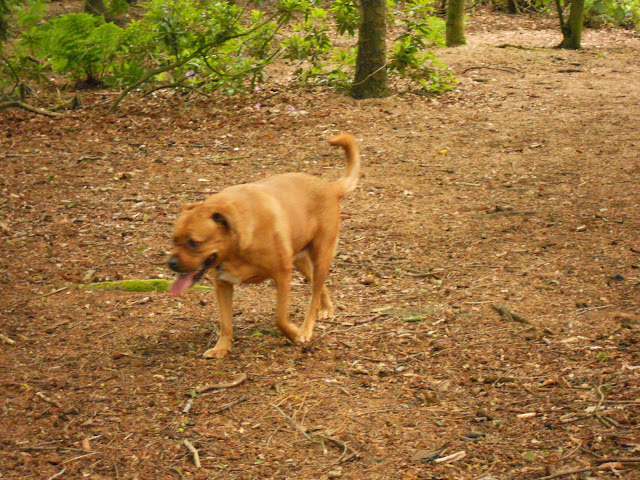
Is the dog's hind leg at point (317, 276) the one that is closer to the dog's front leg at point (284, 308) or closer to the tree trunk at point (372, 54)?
the dog's front leg at point (284, 308)

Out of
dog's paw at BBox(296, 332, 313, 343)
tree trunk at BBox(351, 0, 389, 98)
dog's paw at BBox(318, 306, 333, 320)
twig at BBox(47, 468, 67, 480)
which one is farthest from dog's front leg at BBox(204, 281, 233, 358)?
tree trunk at BBox(351, 0, 389, 98)

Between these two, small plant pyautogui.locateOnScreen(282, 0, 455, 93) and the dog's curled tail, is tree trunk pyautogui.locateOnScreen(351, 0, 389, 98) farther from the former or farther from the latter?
the dog's curled tail

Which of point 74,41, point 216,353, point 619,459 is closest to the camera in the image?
point 619,459

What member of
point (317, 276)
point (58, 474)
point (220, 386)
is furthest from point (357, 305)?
point (58, 474)

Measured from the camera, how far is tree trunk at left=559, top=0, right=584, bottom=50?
46.6ft

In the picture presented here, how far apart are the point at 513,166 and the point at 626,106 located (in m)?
2.99

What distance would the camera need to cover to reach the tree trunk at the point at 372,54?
10.5 m

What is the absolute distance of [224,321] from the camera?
16.2 ft

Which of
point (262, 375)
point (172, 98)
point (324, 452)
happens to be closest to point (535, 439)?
point (324, 452)

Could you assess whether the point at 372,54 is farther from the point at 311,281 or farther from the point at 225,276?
the point at 225,276

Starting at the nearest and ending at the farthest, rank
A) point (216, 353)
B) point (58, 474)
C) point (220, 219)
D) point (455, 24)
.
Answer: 1. point (58, 474)
2. point (220, 219)
3. point (216, 353)
4. point (455, 24)

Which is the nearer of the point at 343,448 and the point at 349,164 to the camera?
the point at 343,448

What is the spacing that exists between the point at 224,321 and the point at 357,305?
134 cm

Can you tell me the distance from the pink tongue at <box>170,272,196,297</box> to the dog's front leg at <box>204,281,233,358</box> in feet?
1.32
